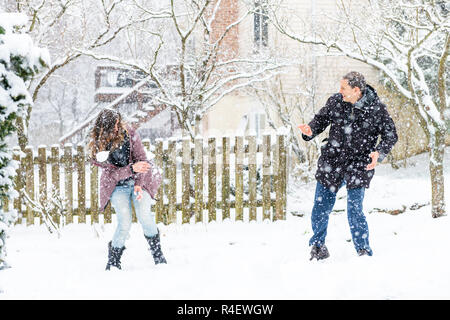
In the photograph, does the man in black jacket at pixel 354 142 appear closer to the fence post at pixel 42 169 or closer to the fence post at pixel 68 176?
the fence post at pixel 68 176

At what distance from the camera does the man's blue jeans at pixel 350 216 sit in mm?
4383

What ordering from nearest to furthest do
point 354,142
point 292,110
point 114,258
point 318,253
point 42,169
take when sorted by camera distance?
1. point 354,142
2. point 114,258
3. point 318,253
4. point 42,169
5. point 292,110

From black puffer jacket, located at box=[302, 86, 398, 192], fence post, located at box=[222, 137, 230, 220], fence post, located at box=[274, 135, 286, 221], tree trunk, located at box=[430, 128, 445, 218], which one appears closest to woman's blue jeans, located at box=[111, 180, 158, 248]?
black puffer jacket, located at box=[302, 86, 398, 192]

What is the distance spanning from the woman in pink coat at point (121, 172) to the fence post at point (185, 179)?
7.84 feet

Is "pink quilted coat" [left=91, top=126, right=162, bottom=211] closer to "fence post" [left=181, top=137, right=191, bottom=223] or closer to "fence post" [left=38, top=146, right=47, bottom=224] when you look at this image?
"fence post" [left=181, top=137, right=191, bottom=223]

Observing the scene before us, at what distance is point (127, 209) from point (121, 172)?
15.0 inches

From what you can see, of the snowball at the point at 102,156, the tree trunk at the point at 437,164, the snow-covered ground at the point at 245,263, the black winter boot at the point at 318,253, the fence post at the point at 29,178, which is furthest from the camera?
the fence post at the point at 29,178

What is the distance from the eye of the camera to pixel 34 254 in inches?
216

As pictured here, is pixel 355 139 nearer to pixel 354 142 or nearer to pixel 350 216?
pixel 354 142

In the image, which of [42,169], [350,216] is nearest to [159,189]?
[42,169]

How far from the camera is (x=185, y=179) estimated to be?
6914mm

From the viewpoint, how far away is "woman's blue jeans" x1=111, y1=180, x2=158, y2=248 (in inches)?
170

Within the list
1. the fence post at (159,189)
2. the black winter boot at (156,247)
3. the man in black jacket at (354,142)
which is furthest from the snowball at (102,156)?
the fence post at (159,189)

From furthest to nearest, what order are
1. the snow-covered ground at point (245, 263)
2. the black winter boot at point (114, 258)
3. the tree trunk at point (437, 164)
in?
the tree trunk at point (437, 164) → the black winter boot at point (114, 258) → the snow-covered ground at point (245, 263)
